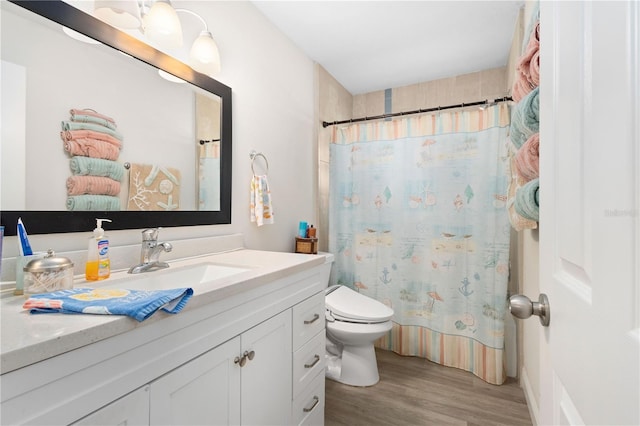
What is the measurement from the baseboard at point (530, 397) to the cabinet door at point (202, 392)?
1.61 m

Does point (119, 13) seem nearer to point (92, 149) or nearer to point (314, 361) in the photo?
point (92, 149)

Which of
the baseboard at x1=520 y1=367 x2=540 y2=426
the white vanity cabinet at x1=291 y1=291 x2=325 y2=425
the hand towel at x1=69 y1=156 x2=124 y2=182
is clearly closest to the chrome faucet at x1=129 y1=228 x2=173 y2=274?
the hand towel at x1=69 y1=156 x2=124 y2=182

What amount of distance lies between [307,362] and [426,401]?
0.95m

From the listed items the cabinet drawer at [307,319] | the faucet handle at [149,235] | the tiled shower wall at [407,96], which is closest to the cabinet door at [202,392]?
the cabinet drawer at [307,319]

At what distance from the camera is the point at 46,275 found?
0.80 metres

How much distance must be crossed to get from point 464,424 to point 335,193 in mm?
1759

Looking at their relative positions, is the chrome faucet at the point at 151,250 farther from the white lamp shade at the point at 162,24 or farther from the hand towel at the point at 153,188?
the white lamp shade at the point at 162,24

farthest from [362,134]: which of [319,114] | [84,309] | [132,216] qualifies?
[84,309]

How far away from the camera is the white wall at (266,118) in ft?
5.48

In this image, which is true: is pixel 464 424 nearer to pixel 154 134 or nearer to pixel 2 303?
pixel 2 303

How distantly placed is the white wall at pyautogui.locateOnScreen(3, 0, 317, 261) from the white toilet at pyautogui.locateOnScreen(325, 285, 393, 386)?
576 millimetres

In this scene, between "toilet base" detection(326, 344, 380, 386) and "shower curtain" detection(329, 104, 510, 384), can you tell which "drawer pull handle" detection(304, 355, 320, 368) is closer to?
"toilet base" detection(326, 344, 380, 386)

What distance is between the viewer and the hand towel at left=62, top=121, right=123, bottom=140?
3.39ft

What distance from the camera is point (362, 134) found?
2.47 meters
